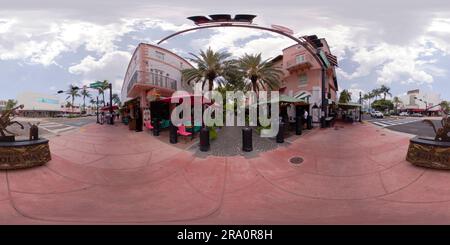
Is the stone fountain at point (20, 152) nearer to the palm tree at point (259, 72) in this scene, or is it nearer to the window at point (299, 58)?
the palm tree at point (259, 72)

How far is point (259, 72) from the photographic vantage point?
13.5ft

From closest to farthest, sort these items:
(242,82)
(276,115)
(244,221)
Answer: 1. (244,221)
2. (242,82)
3. (276,115)

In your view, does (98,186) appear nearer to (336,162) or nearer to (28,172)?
(28,172)

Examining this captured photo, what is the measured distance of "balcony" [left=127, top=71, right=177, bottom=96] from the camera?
12.8ft

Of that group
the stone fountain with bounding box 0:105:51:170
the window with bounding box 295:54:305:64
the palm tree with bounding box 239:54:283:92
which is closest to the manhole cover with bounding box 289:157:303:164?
→ the palm tree with bounding box 239:54:283:92

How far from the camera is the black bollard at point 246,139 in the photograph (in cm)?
478

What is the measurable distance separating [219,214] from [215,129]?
230 centimetres

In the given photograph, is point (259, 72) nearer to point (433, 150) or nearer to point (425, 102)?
point (433, 150)

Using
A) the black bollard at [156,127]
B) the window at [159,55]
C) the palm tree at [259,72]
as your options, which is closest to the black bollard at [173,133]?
the black bollard at [156,127]

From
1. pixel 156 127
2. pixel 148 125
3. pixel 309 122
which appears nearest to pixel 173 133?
pixel 156 127

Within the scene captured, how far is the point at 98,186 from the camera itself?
11.2 ft

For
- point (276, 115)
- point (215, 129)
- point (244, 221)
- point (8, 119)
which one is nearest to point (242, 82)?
point (215, 129)

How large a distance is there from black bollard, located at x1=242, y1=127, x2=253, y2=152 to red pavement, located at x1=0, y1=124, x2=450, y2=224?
13.4 inches

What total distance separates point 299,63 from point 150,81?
3.78 metres
